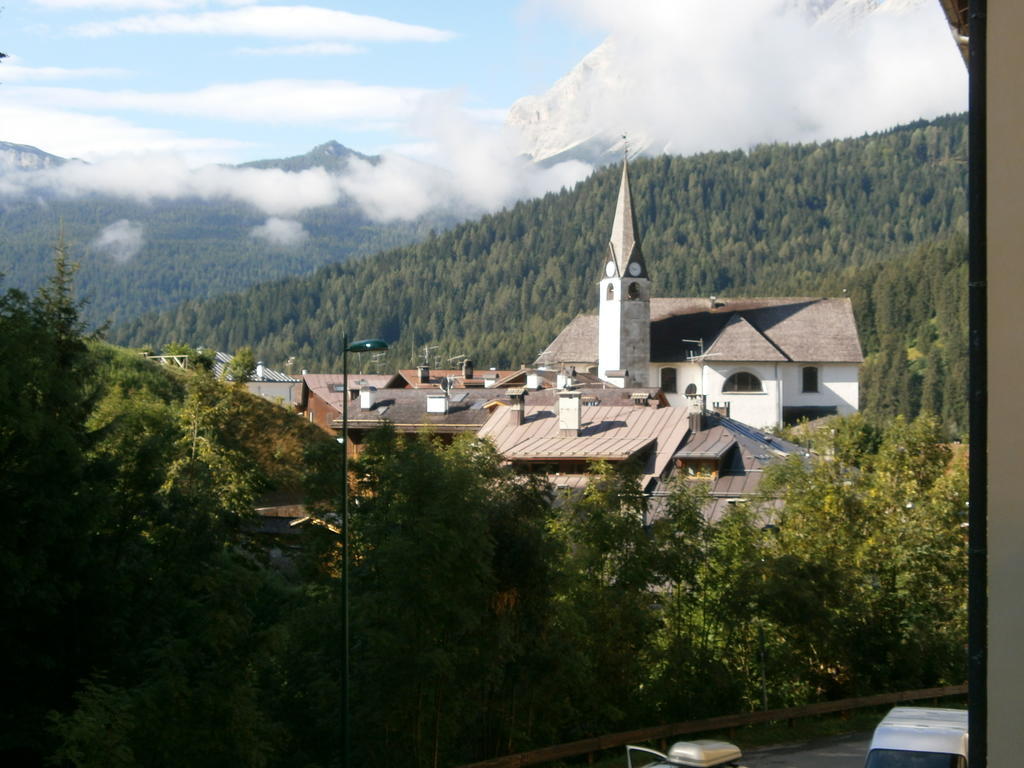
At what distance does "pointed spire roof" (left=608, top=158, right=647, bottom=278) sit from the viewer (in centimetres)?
8594

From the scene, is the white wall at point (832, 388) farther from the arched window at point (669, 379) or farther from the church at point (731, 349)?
the arched window at point (669, 379)

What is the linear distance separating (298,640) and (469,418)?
40894 millimetres

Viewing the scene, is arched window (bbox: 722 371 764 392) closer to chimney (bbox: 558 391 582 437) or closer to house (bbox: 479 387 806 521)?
house (bbox: 479 387 806 521)

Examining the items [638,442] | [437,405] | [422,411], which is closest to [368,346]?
[638,442]

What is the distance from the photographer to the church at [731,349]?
83312 millimetres

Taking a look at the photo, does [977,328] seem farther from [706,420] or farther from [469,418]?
[469,418]

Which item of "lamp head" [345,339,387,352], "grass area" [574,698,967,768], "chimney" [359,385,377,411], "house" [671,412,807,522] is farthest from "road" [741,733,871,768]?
"chimney" [359,385,377,411]

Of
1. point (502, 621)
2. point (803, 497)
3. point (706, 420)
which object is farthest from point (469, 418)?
point (502, 621)

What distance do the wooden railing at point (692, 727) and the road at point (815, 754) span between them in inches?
27.6

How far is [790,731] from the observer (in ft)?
73.7

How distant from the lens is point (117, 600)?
15.9 m

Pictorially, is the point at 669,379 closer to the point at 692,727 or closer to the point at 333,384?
the point at 333,384

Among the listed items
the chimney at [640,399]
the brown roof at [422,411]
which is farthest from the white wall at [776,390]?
the brown roof at [422,411]

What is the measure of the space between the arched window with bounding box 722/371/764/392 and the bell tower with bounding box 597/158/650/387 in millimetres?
5651
